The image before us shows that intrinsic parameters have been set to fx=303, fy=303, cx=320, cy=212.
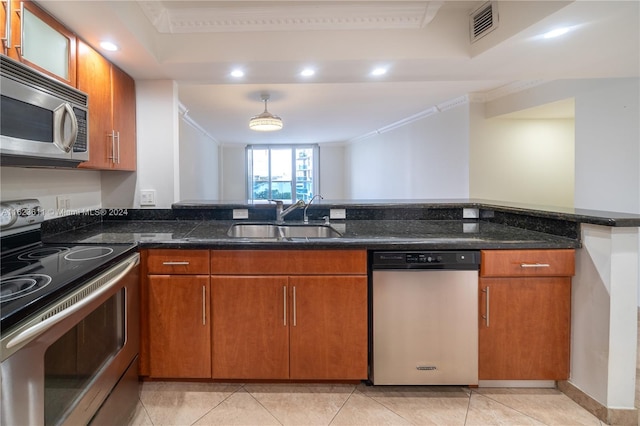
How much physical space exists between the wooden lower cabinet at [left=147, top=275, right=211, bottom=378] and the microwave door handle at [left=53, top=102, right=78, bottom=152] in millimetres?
752

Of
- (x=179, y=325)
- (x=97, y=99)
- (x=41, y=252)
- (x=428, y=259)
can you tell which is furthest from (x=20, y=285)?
(x=428, y=259)

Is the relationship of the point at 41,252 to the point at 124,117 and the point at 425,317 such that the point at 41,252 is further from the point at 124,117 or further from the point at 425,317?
the point at 425,317

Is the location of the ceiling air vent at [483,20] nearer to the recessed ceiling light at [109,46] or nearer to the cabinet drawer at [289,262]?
the cabinet drawer at [289,262]

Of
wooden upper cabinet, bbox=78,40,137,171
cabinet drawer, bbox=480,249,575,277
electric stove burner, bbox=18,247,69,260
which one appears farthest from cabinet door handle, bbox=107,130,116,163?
cabinet drawer, bbox=480,249,575,277

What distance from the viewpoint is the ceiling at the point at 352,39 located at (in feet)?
5.43

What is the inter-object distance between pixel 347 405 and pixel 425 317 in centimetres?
62

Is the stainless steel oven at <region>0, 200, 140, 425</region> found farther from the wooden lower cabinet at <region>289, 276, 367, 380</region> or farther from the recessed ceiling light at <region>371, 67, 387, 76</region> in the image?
the recessed ceiling light at <region>371, 67, 387, 76</region>

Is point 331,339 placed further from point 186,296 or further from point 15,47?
point 15,47

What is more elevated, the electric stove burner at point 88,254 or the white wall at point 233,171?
the white wall at point 233,171

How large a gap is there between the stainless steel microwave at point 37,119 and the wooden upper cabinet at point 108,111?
28 centimetres

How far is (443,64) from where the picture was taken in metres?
2.18

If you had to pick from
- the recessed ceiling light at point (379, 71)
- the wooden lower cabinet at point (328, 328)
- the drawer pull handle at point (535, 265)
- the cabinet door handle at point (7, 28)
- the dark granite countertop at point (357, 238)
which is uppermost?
the recessed ceiling light at point (379, 71)

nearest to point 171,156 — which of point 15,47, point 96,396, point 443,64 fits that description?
point 15,47

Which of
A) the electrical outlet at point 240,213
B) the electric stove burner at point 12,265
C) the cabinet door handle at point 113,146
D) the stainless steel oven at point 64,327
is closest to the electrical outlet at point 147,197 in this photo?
the cabinet door handle at point 113,146
